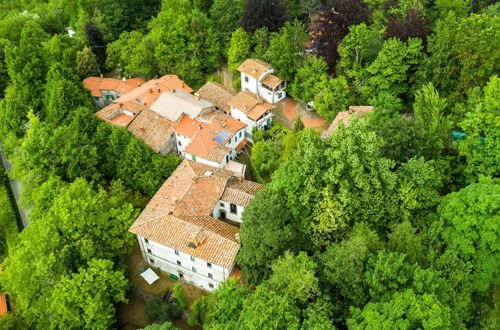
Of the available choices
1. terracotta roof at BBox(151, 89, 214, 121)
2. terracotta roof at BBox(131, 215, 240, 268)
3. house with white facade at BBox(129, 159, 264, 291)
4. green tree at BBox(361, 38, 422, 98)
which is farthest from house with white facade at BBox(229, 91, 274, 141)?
terracotta roof at BBox(131, 215, 240, 268)

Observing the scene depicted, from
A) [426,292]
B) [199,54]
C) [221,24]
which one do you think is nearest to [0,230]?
[199,54]

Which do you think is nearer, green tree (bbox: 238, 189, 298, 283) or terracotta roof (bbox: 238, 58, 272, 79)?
green tree (bbox: 238, 189, 298, 283)

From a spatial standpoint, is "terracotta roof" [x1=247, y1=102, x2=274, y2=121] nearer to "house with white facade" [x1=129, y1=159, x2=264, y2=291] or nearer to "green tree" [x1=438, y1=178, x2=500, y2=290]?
"house with white facade" [x1=129, y1=159, x2=264, y2=291]

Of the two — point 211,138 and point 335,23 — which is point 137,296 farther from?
→ point 335,23

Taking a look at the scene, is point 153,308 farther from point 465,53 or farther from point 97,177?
point 465,53

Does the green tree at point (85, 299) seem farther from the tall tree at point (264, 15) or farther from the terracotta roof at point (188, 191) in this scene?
the tall tree at point (264, 15)

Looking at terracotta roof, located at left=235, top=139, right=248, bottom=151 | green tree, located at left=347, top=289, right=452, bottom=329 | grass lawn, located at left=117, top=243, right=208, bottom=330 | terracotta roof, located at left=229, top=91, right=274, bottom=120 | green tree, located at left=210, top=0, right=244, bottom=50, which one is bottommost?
grass lawn, located at left=117, top=243, right=208, bottom=330

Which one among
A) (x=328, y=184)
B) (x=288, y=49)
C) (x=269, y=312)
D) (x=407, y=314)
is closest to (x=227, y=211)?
(x=328, y=184)
